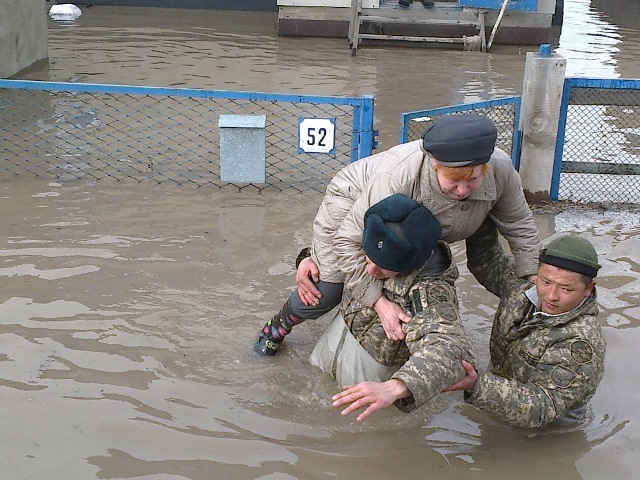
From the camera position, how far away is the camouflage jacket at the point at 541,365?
3344 mm

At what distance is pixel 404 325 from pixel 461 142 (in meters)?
0.83

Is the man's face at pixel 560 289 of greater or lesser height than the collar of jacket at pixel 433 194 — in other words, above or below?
below

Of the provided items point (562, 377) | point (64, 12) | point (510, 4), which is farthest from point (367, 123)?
point (64, 12)

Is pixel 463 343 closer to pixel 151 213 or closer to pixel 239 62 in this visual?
pixel 151 213

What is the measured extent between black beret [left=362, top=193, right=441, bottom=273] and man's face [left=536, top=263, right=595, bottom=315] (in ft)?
1.65

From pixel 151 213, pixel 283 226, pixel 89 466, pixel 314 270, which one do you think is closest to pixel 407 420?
pixel 314 270

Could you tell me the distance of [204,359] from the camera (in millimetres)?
4289

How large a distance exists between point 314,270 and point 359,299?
1.55 feet

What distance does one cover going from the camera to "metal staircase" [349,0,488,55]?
50.0ft

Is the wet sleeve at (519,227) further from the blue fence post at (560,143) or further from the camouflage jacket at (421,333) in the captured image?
the blue fence post at (560,143)

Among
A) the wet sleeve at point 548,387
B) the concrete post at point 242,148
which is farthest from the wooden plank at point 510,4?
the wet sleeve at point 548,387

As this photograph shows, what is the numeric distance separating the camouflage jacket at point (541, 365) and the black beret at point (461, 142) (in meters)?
0.82

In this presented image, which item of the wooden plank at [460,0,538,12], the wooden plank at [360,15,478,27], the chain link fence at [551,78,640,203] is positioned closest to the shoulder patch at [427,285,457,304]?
the chain link fence at [551,78,640,203]

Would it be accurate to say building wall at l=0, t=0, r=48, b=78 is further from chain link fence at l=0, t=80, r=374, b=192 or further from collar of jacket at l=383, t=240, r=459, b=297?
collar of jacket at l=383, t=240, r=459, b=297
